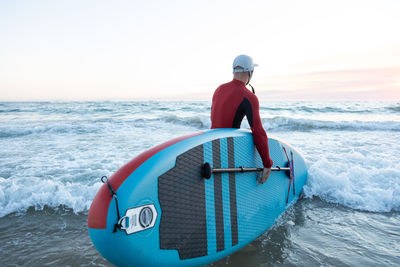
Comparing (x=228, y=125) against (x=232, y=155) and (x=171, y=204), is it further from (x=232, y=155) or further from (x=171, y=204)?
(x=171, y=204)

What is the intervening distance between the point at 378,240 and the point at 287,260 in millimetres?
1123

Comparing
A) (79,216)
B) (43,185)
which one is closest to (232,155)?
(79,216)

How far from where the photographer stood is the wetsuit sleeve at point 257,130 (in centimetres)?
259

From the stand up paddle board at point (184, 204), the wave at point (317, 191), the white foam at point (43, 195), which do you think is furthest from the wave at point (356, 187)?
the white foam at point (43, 195)

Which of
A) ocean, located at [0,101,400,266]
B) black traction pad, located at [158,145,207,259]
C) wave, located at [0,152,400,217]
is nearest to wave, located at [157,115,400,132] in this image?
ocean, located at [0,101,400,266]

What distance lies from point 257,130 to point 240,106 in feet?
0.95

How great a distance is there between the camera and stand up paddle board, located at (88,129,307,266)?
1.81 meters

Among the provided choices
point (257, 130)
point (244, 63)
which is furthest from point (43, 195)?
point (244, 63)

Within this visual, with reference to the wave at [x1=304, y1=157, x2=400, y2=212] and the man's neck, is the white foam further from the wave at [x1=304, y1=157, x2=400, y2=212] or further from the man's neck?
the wave at [x1=304, y1=157, x2=400, y2=212]

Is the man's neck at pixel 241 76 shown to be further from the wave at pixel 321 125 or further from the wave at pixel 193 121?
the wave at pixel 193 121

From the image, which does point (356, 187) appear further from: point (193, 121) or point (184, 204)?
point (193, 121)

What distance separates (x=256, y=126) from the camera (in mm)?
2598

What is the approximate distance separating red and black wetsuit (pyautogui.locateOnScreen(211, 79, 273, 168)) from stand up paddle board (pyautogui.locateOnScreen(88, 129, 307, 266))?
12 centimetres

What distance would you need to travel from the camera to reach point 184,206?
6.82 ft
